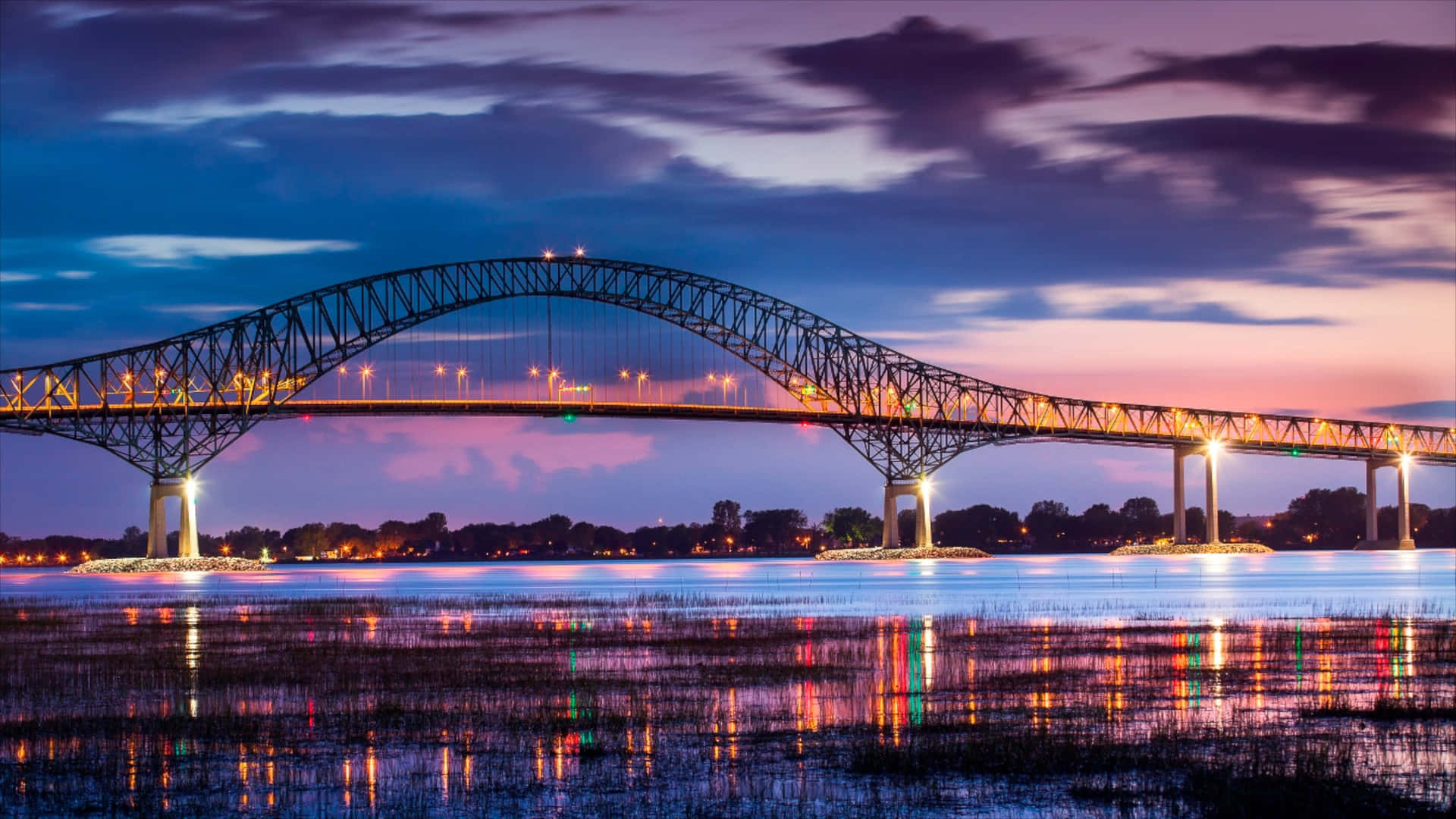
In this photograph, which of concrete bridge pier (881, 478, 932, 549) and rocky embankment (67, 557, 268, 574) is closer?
rocky embankment (67, 557, 268, 574)

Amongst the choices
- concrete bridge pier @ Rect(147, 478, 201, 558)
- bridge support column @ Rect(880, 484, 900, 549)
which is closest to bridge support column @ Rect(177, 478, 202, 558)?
concrete bridge pier @ Rect(147, 478, 201, 558)

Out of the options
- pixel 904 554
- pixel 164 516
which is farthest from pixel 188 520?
pixel 904 554

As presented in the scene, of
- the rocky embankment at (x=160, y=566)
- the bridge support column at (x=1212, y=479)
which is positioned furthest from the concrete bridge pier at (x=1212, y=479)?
the rocky embankment at (x=160, y=566)

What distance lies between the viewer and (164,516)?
129500 millimetres

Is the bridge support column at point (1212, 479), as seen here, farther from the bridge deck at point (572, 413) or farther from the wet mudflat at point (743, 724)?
the wet mudflat at point (743, 724)

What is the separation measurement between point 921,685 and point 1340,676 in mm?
6941

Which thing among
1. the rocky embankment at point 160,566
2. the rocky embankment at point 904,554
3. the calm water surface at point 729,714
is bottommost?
the rocky embankment at point 904,554

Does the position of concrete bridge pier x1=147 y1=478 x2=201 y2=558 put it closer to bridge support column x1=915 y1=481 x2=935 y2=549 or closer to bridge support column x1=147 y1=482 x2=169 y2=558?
bridge support column x1=147 y1=482 x2=169 y2=558

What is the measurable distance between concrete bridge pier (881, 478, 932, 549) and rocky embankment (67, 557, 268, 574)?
2505 inches

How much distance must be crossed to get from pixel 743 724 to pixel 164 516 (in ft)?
388

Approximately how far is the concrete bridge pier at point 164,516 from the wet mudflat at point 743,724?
96818 mm

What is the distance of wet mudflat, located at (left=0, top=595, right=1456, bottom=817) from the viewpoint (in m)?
15.9

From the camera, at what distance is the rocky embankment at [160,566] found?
127m

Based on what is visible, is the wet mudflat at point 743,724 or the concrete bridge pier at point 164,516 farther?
the concrete bridge pier at point 164,516
